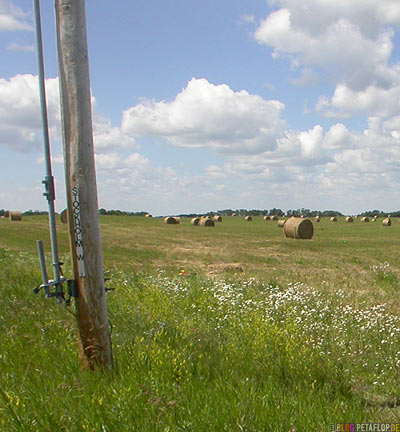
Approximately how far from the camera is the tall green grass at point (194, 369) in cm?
346

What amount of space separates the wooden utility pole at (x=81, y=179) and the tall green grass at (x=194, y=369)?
395 mm

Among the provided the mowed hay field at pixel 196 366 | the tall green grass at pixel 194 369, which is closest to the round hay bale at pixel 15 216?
the mowed hay field at pixel 196 366

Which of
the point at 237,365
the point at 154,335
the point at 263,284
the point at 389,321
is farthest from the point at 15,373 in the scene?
the point at 263,284

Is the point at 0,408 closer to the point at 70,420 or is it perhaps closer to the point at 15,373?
the point at 70,420

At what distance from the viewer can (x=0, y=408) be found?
3.47 meters

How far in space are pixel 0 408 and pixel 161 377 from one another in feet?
4.47

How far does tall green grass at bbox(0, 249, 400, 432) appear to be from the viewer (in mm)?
3455

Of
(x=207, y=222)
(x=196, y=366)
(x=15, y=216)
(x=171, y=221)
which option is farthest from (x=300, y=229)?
(x=196, y=366)

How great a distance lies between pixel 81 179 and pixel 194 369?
2.17 m

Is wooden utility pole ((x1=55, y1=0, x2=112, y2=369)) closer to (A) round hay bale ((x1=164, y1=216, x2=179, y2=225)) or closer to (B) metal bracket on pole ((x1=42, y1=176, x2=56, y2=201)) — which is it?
(B) metal bracket on pole ((x1=42, y1=176, x2=56, y2=201))

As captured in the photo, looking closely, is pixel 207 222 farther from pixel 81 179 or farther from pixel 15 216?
pixel 81 179

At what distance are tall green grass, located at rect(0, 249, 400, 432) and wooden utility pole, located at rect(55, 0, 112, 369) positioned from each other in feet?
1.29

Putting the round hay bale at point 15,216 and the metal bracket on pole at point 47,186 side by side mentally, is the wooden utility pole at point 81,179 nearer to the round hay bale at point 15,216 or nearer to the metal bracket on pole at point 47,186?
the metal bracket on pole at point 47,186

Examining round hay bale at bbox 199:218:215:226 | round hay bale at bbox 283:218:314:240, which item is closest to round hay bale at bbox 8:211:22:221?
round hay bale at bbox 199:218:215:226
